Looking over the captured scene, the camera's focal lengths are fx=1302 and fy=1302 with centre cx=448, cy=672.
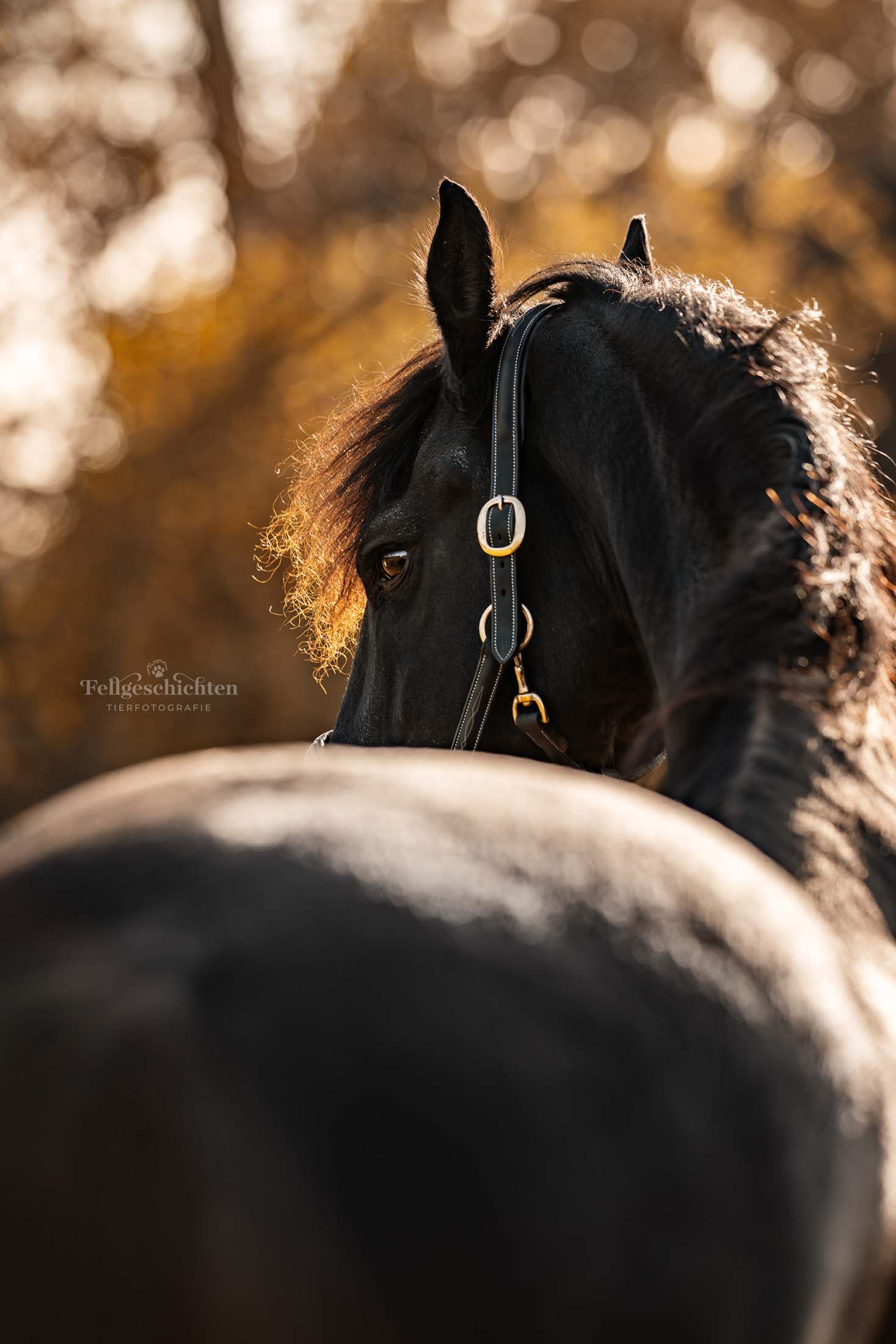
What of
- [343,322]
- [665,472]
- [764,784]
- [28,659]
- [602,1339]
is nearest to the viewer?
[602,1339]

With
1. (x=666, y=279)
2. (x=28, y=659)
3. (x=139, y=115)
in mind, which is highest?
(x=139, y=115)

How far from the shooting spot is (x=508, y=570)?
2053 mm

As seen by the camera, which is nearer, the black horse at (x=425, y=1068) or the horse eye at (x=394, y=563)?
the black horse at (x=425, y=1068)

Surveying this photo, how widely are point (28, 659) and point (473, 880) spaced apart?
1052 cm

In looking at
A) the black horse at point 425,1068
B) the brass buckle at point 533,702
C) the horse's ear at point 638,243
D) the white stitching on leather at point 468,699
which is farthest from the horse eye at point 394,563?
the black horse at point 425,1068

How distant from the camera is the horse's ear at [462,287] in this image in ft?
7.08

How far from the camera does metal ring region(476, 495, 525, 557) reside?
2.03 metres

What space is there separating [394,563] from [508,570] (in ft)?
0.89

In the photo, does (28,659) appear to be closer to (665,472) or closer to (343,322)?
(343,322)

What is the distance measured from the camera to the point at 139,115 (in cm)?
1196

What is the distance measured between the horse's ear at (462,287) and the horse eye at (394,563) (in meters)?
0.31

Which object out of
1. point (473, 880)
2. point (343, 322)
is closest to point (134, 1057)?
point (473, 880)

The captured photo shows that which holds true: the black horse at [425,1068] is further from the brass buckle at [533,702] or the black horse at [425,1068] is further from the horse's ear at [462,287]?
the horse's ear at [462,287]

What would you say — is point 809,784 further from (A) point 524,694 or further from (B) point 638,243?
(B) point 638,243
